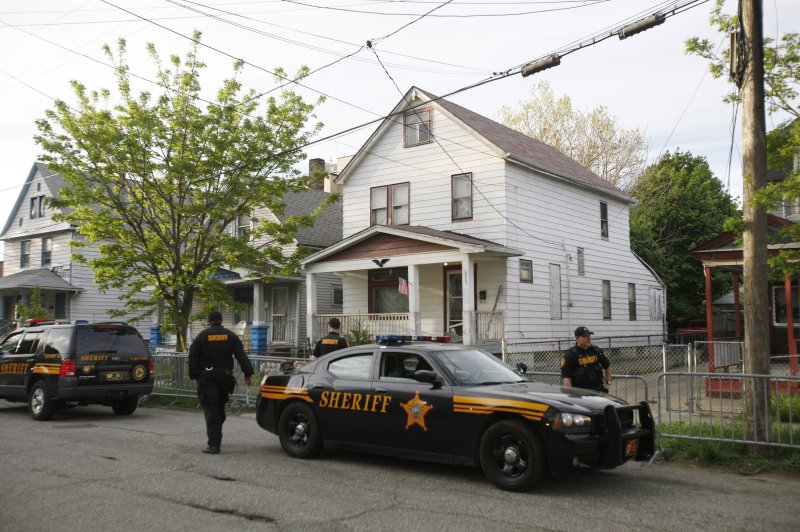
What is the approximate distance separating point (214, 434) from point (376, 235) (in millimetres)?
12104

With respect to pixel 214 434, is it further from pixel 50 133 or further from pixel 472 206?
pixel 472 206

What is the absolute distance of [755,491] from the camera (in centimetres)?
711

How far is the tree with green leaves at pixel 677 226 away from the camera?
34.2 meters

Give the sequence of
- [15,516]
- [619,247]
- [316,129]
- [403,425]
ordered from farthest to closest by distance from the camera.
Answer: [619,247], [316,129], [403,425], [15,516]

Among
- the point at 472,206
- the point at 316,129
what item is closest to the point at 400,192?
the point at 472,206

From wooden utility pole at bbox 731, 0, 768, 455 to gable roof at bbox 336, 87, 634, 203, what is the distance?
38.5 feet

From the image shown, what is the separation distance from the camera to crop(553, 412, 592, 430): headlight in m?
6.79

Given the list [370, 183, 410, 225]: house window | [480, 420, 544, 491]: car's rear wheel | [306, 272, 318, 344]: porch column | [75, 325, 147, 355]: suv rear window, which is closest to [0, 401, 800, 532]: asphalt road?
[480, 420, 544, 491]: car's rear wheel

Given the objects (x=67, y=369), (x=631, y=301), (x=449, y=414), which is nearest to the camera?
(x=449, y=414)

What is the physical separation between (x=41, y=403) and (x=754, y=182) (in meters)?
12.3

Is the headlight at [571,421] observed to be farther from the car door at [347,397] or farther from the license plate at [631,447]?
the car door at [347,397]

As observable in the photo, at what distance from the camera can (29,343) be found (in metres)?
13.6

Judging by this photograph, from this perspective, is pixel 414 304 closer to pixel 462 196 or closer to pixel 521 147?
pixel 462 196

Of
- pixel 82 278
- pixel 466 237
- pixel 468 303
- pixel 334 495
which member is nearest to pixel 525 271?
pixel 466 237
